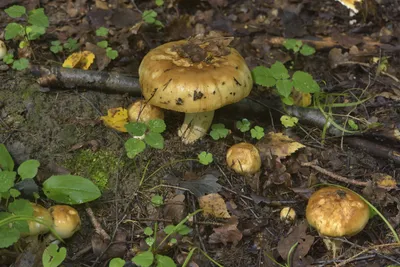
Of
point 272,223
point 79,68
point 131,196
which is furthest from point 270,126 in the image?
point 79,68

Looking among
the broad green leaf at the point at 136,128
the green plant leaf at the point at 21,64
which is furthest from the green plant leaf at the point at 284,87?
the green plant leaf at the point at 21,64

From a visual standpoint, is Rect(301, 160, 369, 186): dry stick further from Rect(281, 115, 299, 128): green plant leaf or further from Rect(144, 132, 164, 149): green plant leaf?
Rect(144, 132, 164, 149): green plant leaf

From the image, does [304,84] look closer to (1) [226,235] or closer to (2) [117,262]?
(1) [226,235]

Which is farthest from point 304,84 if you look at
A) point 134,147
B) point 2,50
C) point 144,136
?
point 2,50

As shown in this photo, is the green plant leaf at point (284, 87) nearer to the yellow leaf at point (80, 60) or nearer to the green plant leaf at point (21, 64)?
the yellow leaf at point (80, 60)

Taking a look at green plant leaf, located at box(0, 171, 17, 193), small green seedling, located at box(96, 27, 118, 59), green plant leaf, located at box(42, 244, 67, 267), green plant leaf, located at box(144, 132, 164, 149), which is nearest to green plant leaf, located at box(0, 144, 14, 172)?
green plant leaf, located at box(0, 171, 17, 193)

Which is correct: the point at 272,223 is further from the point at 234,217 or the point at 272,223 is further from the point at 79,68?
the point at 79,68
